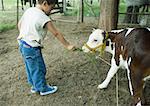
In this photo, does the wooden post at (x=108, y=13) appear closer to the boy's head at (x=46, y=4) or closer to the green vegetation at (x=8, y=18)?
the boy's head at (x=46, y=4)

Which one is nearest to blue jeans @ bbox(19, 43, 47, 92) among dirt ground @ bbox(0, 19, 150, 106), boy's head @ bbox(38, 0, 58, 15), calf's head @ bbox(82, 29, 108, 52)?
dirt ground @ bbox(0, 19, 150, 106)

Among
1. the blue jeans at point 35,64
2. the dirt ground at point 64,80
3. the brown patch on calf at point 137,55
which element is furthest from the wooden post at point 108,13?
the blue jeans at point 35,64

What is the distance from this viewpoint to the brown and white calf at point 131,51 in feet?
11.7

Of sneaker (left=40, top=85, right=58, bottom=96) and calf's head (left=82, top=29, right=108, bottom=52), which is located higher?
calf's head (left=82, top=29, right=108, bottom=52)

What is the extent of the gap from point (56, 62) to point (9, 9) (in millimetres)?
7678

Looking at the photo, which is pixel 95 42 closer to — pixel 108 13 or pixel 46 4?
pixel 46 4

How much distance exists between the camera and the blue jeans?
13.0 ft

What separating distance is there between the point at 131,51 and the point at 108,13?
1.82 meters

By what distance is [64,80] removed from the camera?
4.72 meters

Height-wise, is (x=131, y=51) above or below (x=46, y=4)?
below

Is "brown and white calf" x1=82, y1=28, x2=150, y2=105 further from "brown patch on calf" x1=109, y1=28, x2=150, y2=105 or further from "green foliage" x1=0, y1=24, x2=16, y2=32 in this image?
"green foliage" x1=0, y1=24, x2=16, y2=32

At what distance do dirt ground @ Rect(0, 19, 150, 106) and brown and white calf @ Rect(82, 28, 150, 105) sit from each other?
0.88 feet

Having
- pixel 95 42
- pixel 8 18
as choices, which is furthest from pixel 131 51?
pixel 8 18

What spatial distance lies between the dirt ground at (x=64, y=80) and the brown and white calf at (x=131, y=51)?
269 mm
